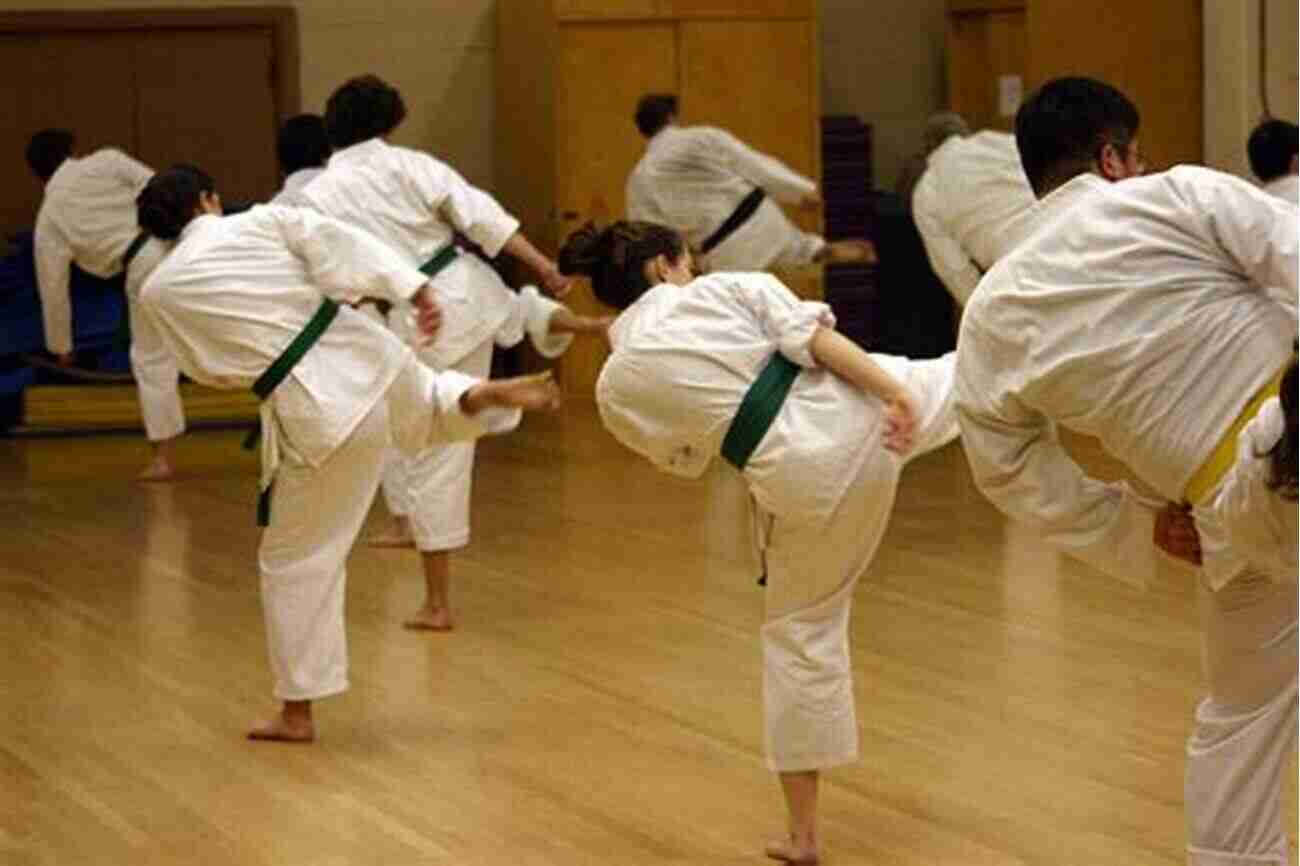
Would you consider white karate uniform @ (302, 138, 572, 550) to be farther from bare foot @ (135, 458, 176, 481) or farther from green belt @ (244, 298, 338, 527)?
bare foot @ (135, 458, 176, 481)

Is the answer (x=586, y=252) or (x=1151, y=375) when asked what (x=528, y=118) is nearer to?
(x=586, y=252)

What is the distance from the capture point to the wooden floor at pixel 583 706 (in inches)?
208

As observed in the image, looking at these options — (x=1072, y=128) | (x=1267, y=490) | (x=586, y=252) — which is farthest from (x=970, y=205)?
(x=1267, y=490)

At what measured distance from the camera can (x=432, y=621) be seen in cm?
760

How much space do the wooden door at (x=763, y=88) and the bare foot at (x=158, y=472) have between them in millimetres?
3831

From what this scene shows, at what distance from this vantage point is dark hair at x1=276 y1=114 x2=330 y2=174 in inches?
388

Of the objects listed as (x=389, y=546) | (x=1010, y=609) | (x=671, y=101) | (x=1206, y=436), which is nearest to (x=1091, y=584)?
(x=1010, y=609)

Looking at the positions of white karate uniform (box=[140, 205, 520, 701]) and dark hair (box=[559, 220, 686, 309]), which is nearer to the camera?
dark hair (box=[559, 220, 686, 309])

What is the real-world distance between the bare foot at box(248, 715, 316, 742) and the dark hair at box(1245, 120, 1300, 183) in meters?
4.89

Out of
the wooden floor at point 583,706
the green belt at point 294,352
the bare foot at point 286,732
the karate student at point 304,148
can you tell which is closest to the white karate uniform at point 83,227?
the karate student at point 304,148

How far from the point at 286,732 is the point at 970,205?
17.2ft

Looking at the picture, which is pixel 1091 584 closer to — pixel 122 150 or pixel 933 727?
pixel 933 727

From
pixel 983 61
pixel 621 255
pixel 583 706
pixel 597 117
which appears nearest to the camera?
pixel 621 255

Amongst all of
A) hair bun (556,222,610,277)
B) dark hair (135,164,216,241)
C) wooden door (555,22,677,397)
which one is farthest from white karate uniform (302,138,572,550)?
wooden door (555,22,677,397)
